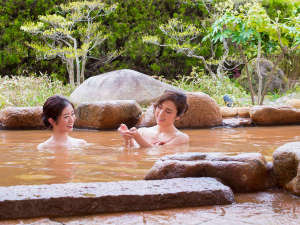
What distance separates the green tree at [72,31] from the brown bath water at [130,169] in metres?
5.25

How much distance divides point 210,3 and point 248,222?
1219 centimetres

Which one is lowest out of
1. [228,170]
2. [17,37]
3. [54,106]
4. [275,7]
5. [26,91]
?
[228,170]

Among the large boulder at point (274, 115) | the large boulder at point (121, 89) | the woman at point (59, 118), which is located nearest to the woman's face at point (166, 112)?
the woman at point (59, 118)

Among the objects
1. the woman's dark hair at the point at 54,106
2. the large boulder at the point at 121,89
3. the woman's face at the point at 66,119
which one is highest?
the large boulder at the point at 121,89

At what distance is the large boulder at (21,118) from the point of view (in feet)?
→ 23.9

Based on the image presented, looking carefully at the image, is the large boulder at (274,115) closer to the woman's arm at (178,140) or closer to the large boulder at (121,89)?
the large boulder at (121,89)

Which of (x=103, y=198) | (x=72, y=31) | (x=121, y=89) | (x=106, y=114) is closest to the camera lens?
(x=103, y=198)

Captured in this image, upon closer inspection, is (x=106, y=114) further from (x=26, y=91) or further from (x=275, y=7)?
(x=275, y=7)

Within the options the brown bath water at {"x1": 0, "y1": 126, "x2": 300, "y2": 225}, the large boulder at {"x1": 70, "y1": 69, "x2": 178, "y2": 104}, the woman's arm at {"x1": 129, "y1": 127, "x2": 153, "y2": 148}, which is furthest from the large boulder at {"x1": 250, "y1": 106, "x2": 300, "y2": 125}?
the woman's arm at {"x1": 129, "y1": 127, "x2": 153, "y2": 148}

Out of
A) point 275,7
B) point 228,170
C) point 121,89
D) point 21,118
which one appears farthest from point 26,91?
point 275,7

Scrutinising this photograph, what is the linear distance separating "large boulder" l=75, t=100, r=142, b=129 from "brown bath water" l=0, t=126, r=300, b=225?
3.79ft

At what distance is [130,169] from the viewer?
10.4 feet

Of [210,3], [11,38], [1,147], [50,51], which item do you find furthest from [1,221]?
[210,3]

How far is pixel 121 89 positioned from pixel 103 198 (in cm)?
712
